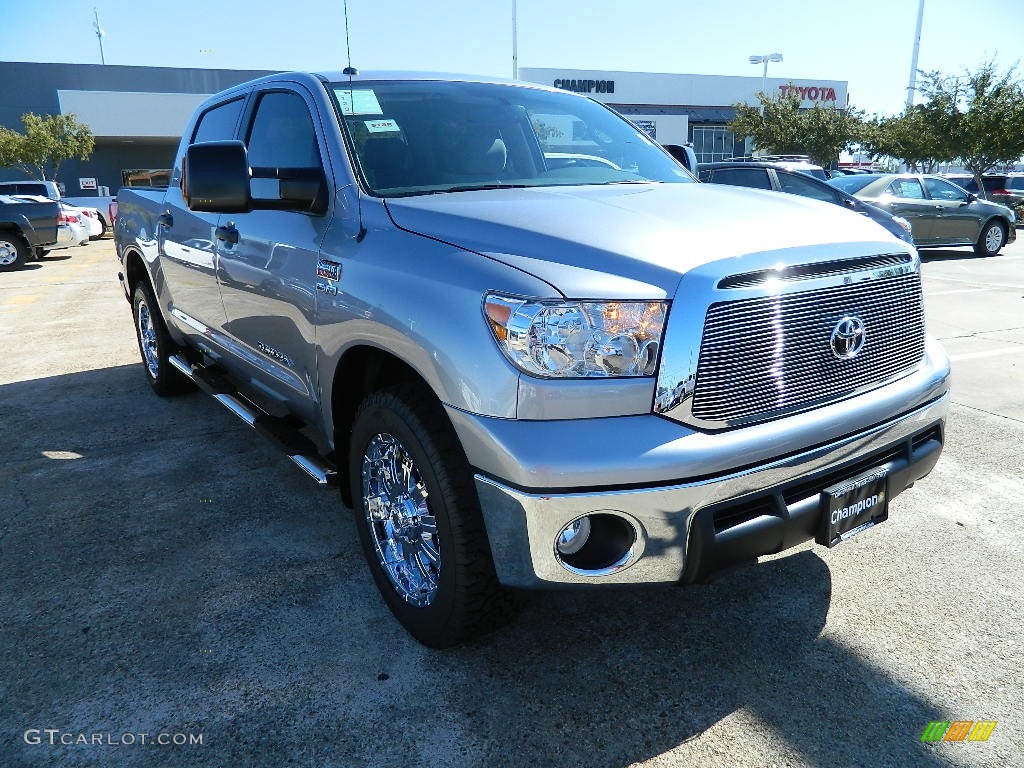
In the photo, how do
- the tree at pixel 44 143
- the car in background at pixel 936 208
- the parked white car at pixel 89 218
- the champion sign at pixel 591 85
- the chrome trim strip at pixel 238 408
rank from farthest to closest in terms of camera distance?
the champion sign at pixel 591 85 < the tree at pixel 44 143 < the parked white car at pixel 89 218 < the car in background at pixel 936 208 < the chrome trim strip at pixel 238 408

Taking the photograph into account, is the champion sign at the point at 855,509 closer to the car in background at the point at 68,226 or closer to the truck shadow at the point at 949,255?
the truck shadow at the point at 949,255

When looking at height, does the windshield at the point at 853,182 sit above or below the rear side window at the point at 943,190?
above

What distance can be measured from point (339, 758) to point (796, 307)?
1765 millimetres


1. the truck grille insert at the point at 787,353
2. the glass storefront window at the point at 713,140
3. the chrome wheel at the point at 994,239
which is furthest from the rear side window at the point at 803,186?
the glass storefront window at the point at 713,140

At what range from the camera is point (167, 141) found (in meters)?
38.1

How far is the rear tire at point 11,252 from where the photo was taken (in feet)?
49.3

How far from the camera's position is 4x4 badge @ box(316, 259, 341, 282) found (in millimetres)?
2691

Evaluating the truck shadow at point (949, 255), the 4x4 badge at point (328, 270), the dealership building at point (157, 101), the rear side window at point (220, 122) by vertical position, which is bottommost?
the truck shadow at point (949, 255)

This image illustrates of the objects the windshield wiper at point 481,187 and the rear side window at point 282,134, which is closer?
the windshield wiper at point 481,187

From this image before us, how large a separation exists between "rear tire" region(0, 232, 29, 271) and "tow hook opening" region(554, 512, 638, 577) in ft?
54.1

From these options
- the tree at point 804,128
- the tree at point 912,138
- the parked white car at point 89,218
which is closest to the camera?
the parked white car at point 89,218

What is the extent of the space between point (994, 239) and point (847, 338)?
15.3 m

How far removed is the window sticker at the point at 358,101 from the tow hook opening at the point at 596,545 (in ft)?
6.36

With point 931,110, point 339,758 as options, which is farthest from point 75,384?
point 931,110
